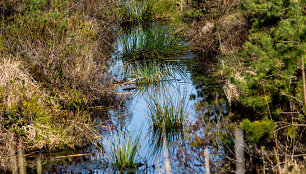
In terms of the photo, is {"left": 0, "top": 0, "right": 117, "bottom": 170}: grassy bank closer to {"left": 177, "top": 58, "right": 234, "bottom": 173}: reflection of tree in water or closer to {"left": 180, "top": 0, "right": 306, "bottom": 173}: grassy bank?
{"left": 177, "top": 58, "right": 234, "bottom": 173}: reflection of tree in water

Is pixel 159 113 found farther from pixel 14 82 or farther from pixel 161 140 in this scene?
pixel 14 82

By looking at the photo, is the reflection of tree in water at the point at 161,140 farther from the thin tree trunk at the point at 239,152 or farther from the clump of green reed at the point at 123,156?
the thin tree trunk at the point at 239,152

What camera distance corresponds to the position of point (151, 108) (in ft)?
22.2

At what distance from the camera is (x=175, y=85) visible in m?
8.66

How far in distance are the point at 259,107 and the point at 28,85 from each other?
401cm

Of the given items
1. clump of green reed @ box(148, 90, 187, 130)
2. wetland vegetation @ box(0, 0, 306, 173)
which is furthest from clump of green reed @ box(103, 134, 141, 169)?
clump of green reed @ box(148, 90, 187, 130)

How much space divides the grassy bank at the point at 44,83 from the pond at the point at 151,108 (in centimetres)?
31

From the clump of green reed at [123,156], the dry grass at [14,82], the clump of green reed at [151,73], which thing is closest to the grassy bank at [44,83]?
the dry grass at [14,82]

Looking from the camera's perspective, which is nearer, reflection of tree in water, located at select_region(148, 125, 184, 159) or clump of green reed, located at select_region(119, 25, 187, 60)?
reflection of tree in water, located at select_region(148, 125, 184, 159)

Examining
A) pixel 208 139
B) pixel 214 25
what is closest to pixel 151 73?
pixel 214 25

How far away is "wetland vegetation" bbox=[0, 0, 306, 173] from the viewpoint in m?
4.01

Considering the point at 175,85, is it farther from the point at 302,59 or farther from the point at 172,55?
the point at 302,59

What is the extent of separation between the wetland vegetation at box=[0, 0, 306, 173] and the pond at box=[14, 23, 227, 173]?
0.02 meters

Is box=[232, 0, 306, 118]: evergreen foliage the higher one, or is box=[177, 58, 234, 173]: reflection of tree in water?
box=[232, 0, 306, 118]: evergreen foliage
